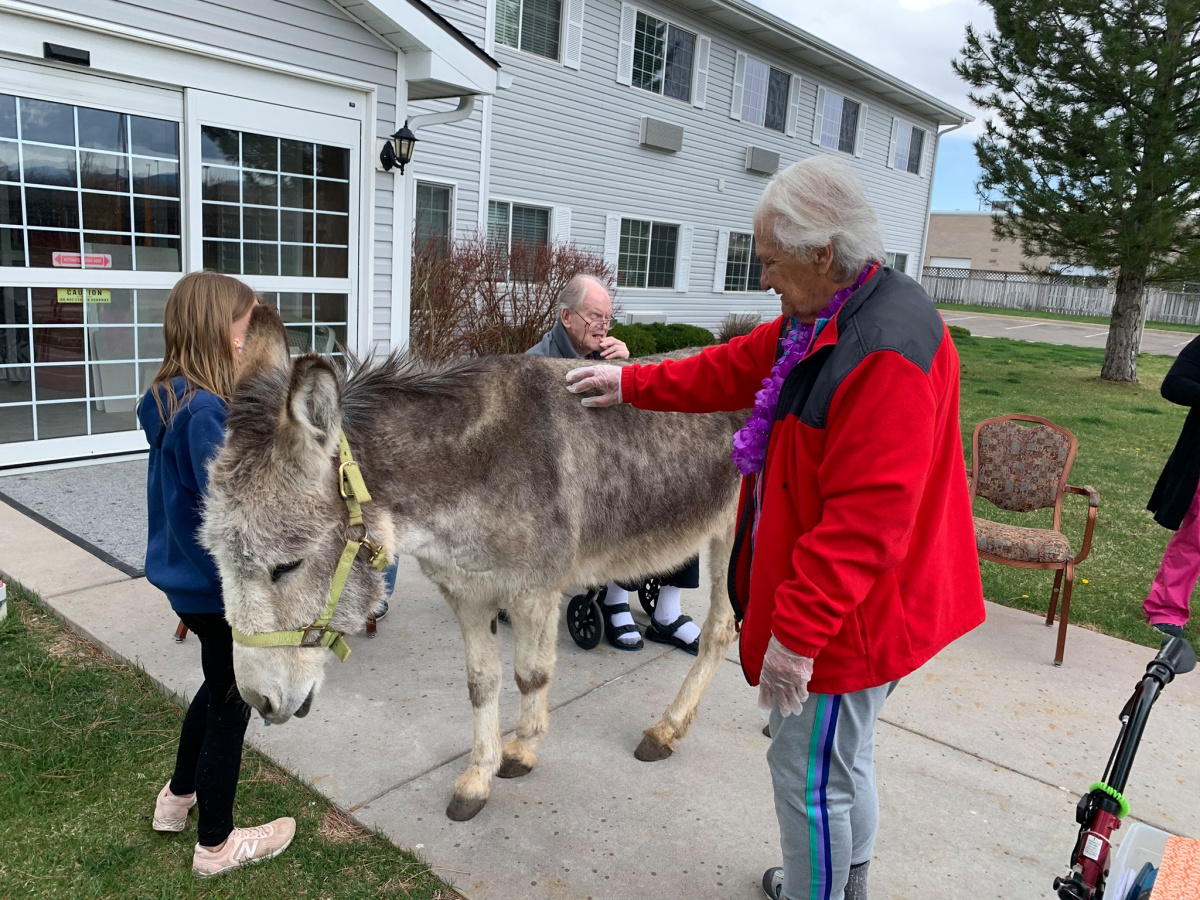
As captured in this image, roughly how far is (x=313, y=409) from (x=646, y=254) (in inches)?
624

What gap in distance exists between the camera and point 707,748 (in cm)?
363

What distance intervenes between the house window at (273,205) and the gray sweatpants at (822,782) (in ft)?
22.9

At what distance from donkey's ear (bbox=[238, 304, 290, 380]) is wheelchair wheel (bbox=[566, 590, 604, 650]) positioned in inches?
93.4

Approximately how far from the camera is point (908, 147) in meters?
24.1

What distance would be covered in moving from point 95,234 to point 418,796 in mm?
5812

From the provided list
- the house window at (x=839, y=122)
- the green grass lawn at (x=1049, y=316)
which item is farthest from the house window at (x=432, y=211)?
the green grass lawn at (x=1049, y=316)

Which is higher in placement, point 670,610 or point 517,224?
point 517,224

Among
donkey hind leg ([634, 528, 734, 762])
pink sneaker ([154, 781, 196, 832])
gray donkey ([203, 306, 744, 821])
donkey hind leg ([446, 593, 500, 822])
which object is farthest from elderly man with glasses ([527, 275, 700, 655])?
pink sneaker ([154, 781, 196, 832])

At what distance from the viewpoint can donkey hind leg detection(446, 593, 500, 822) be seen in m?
3.08

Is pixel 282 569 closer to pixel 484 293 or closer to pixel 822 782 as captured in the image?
pixel 822 782

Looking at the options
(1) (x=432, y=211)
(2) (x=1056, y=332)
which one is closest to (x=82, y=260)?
(1) (x=432, y=211)

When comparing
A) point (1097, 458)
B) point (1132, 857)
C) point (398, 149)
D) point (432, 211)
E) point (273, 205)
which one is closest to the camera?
point (1132, 857)

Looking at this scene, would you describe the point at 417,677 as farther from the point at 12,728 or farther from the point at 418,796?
the point at 12,728

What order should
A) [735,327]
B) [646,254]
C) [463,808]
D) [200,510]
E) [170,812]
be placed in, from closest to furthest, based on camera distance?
[200,510]
[170,812]
[463,808]
[735,327]
[646,254]
